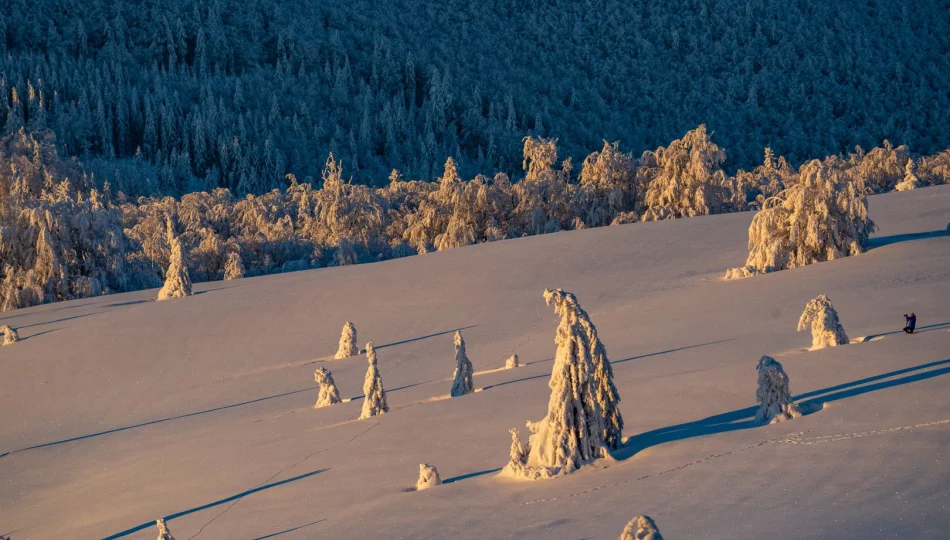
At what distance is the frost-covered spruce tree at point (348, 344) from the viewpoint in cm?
2339

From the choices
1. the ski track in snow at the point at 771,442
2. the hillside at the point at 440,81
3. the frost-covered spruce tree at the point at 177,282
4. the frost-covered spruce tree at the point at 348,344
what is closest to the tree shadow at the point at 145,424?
the frost-covered spruce tree at the point at 348,344

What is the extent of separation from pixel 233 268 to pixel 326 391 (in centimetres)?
2628

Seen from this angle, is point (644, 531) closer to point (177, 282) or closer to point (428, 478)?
point (428, 478)

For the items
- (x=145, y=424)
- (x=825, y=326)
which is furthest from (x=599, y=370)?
(x=145, y=424)

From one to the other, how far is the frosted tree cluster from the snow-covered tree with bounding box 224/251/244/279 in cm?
3234

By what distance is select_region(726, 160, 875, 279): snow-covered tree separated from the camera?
26.2 metres

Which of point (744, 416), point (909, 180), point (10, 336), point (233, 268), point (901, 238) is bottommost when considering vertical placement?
point (744, 416)

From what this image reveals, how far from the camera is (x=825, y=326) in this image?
17188mm

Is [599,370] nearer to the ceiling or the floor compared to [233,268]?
nearer to the floor

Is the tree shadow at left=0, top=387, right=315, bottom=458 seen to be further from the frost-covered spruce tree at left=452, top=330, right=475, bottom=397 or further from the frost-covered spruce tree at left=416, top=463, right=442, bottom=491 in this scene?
the frost-covered spruce tree at left=416, top=463, right=442, bottom=491

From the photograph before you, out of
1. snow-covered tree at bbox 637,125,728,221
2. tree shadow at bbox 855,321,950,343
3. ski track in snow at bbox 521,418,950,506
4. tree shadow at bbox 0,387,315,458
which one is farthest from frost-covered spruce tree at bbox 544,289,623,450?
snow-covered tree at bbox 637,125,728,221

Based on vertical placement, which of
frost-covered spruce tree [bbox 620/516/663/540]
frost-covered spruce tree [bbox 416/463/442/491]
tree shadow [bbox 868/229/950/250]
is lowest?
frost-covered spruce tree [bbox 416/463/442/491]

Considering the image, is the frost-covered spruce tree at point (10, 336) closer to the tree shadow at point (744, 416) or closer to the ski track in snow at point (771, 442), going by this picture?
the tree shadow at point (744, 416)

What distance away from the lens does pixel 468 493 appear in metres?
12.9
